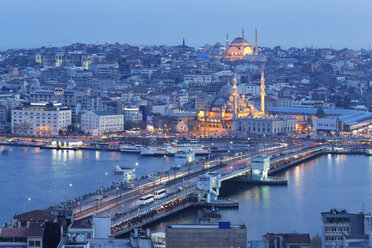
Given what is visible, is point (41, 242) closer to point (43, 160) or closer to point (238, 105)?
point (43, 160)

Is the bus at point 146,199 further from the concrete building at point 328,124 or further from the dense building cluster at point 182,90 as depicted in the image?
the concrete building at point 328,124

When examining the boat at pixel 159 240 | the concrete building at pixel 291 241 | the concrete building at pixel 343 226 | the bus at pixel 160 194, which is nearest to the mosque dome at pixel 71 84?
the bus at pixel 160 194

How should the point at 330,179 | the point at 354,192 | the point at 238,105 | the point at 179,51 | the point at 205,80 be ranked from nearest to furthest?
the point at 354,192, the point at 330,179, the point at 238,105, the point at 205,80, the point at 179,51

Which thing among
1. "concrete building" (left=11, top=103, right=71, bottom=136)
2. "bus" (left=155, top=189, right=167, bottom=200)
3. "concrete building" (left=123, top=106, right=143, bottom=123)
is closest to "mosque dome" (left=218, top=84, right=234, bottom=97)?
"concrete building" (left=123, top=106, right=143, bottom=123)

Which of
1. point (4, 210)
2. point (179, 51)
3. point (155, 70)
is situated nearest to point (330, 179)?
point (4, 210)

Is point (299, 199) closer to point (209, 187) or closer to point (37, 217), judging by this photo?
point (209, 187)

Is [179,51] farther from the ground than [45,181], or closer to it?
farther from the ground

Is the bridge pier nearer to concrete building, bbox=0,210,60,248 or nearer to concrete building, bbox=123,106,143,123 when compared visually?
concrete building, bbox=0,210,60,248
